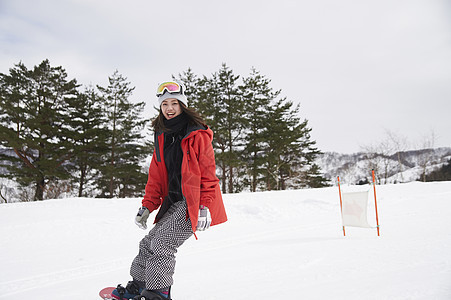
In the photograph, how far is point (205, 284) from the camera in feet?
9.48

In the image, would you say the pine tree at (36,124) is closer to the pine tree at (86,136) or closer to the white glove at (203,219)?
the pine tree at (86,136)

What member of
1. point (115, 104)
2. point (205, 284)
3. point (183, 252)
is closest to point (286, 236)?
point (183, 252)

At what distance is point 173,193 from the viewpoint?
2.27 m

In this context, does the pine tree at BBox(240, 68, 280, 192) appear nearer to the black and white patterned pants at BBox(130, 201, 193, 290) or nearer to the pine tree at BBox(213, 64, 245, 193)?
the pine tree at BBox(213, 64, 245, 193)

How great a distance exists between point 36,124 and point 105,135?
14.6ft

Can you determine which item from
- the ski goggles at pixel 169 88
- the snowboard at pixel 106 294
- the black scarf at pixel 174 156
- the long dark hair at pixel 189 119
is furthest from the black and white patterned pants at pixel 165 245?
the ski goggles at pixel 169 88

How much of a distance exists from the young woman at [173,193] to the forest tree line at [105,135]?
17.3 meters

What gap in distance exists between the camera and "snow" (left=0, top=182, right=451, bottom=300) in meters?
2.51

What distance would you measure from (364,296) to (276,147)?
879 inches

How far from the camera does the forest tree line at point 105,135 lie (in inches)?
760

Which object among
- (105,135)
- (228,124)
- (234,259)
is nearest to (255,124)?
(228,124)

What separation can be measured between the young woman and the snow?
71 centimetres

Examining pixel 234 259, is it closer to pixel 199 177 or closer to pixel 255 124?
pixel 199 177

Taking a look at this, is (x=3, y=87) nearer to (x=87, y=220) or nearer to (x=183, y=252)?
(x=87, y=220)
